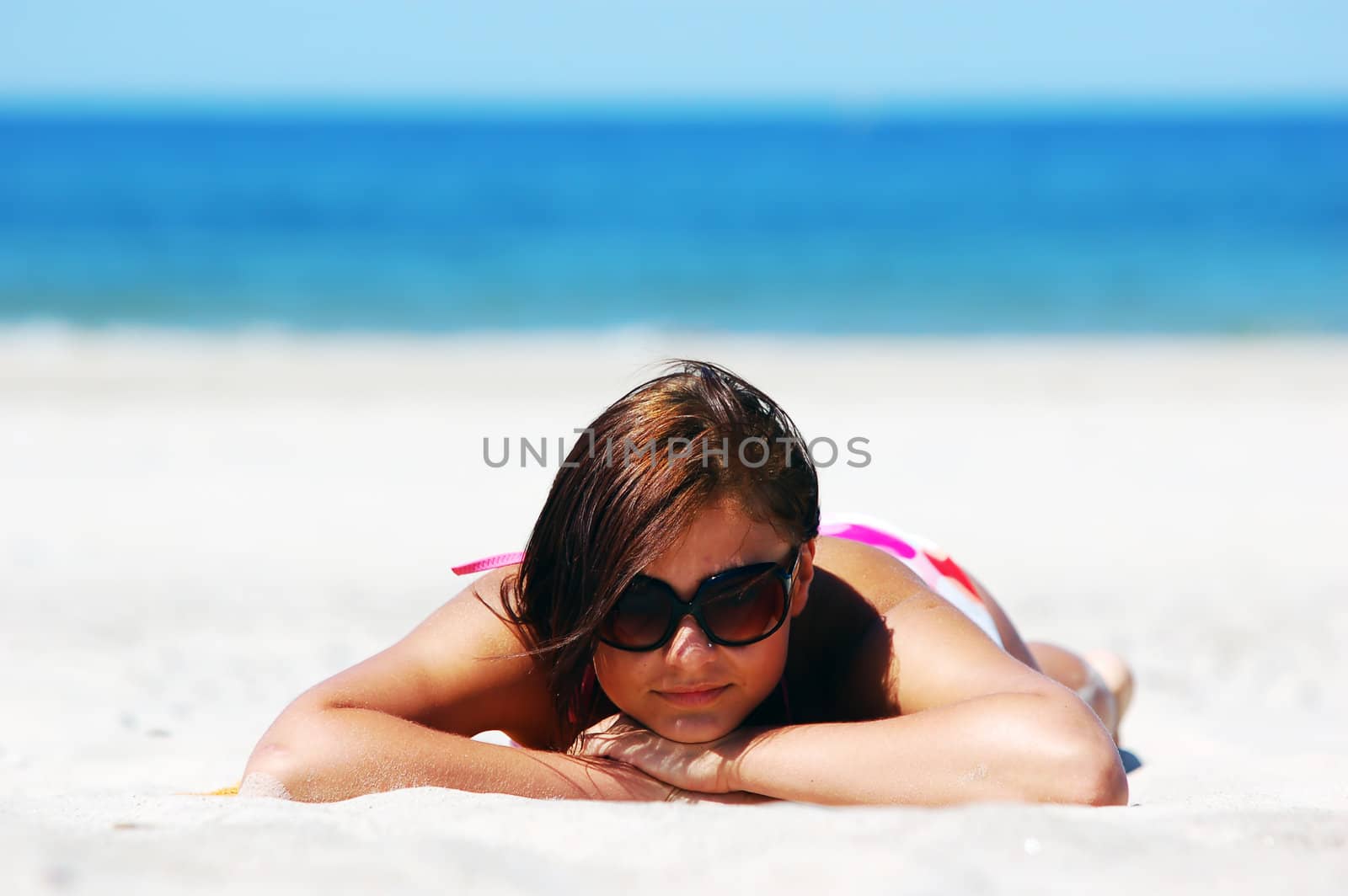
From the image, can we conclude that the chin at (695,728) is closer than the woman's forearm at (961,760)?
No

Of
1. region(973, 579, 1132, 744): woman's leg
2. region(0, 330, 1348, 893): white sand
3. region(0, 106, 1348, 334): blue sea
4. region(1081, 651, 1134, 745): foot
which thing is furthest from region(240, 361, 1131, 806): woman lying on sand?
region(0, 106, 1348, 334): blue sea

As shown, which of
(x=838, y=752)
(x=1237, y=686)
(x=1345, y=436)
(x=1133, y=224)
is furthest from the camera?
(x=1133, y=224)

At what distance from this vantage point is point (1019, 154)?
5406 centimetres

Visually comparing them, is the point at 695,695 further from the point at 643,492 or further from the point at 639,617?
the point at 643,492

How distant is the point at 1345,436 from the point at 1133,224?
776 inches

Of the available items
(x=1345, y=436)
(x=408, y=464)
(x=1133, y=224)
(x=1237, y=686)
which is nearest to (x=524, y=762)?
(x=1237, y=686)

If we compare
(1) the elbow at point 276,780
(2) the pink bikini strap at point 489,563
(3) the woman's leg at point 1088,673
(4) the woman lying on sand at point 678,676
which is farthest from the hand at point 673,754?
(3) the woman's leg at point 1088,673

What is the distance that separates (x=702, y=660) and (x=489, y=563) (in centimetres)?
59

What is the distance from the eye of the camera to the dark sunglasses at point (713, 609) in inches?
92.6

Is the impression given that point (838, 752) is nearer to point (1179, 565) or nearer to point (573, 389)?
point (1179, 565)

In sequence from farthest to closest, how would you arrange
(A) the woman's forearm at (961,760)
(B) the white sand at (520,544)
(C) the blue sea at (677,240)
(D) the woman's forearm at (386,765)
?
1. (C) the blue sea at (677,240)
2. (D) the woman's forearm at (386,765)
3. (A) the woman's forearm at (961,760)
4. (B) the white sand at (520,544)

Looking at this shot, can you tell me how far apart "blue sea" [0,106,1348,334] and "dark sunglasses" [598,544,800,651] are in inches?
519

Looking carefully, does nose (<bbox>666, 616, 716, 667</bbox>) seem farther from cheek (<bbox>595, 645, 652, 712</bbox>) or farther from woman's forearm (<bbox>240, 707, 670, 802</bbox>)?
woman's forearm (<bbox>240, 707, 670, 802</bbox>)

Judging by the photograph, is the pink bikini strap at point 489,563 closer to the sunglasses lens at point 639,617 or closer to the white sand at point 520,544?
the sunglasses lens at point 639,617
